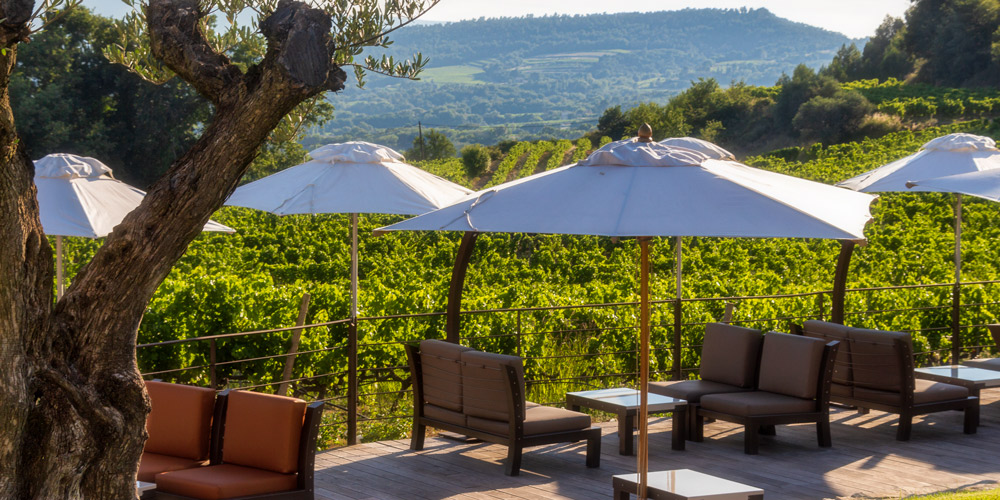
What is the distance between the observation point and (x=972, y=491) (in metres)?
5.82

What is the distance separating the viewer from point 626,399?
7.16m

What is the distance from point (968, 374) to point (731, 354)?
213 centimetres

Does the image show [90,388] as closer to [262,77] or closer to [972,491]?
[262,77]

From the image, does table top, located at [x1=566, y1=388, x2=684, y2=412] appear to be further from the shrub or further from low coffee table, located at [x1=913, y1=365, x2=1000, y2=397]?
the shrub

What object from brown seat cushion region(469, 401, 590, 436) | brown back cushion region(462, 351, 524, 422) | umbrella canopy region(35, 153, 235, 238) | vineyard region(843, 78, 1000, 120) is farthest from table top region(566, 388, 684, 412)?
vineyard region(843, 78, 1000, 120)

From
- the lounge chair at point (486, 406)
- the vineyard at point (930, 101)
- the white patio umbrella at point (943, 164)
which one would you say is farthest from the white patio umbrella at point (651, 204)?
the vineyard at point (930, 101)

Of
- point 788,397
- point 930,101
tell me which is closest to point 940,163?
point 788,397

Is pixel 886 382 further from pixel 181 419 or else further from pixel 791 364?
pixel 181 419

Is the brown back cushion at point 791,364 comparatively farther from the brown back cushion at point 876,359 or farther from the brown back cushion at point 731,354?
the brown back cushion at point 876,359

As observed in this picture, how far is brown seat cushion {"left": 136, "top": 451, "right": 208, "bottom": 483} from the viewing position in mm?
5086

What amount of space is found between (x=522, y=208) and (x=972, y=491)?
322 centimetres

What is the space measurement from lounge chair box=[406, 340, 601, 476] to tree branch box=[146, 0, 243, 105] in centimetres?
309

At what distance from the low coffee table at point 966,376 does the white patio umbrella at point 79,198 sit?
5.86 metres

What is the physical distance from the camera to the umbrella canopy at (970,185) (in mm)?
7246
